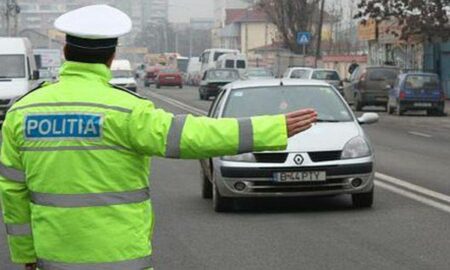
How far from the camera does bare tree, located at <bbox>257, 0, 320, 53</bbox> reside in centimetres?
6544

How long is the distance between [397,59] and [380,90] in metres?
19.4

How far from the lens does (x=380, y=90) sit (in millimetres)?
35062

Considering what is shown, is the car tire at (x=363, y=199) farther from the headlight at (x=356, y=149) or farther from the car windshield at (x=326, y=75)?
the car windshield at (x=326, y=75)

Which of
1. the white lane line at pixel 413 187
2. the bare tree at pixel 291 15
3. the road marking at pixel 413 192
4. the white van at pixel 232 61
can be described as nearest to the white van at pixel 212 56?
the bare tree at pixel 291 15

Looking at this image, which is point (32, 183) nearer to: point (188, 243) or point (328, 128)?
point (188, 243)

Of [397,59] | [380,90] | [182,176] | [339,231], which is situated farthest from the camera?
[397,59]

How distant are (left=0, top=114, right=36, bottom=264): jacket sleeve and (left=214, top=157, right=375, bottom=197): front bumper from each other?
20.9ft

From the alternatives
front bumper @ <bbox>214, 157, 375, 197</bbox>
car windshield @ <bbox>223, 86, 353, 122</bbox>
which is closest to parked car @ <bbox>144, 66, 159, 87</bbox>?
car windshield @ <bbox>223, 86, 353, 122</bbox>

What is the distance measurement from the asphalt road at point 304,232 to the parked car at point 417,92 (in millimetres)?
19042

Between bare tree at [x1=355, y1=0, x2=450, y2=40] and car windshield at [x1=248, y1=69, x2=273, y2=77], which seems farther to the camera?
car windshield at [x1=248, y1=69, x2=273, y2=77]

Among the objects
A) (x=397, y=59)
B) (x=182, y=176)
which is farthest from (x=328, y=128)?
(x=397, y=59)

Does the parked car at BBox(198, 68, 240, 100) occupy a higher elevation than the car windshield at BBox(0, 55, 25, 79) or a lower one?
lower

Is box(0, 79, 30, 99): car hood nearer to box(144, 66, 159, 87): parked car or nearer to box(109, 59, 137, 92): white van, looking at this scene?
box(109, 59, 137, 92): white van

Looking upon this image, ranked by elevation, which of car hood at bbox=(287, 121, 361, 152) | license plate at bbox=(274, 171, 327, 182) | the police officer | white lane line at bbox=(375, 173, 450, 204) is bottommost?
white lane line at bbox=(375, 173, 450, 204)
